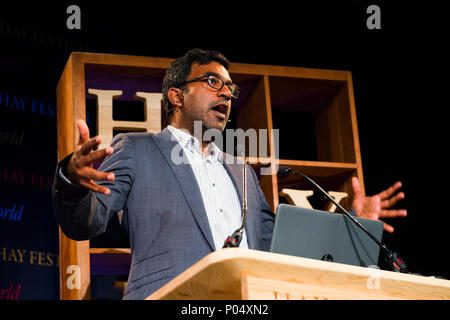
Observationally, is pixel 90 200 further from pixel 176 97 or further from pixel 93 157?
pixel 176 97

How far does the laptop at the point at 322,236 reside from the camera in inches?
65.4

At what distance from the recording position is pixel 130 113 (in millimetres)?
3387

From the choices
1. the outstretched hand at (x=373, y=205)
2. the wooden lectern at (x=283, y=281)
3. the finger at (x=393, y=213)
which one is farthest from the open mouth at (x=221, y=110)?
the wooden lectern at (x=283, y=281)

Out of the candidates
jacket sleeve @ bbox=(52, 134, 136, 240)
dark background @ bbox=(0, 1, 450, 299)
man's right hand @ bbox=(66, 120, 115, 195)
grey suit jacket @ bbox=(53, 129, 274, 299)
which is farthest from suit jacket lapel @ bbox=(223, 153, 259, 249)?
dark background @ bbox=(0, 1, 450, 299)

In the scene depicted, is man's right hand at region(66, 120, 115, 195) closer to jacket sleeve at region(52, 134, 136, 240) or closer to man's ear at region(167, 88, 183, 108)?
jacket sleeve at region(52, 134, 136, 240)

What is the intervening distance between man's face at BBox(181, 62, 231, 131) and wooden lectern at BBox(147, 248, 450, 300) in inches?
47.1

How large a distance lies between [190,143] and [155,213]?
43 cm

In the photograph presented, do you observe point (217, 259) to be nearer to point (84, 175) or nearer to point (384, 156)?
point (84, 175)

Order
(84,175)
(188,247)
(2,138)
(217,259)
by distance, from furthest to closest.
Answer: (2,138), (188,247), (84,175), (217,259)

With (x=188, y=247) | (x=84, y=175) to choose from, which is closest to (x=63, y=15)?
(x=188, y=247)

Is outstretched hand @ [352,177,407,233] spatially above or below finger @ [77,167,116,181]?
below

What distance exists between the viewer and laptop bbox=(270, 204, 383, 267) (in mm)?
1660

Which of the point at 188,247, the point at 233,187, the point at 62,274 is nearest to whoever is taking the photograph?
the point at 188,247

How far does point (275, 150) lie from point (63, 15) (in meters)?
1.40
